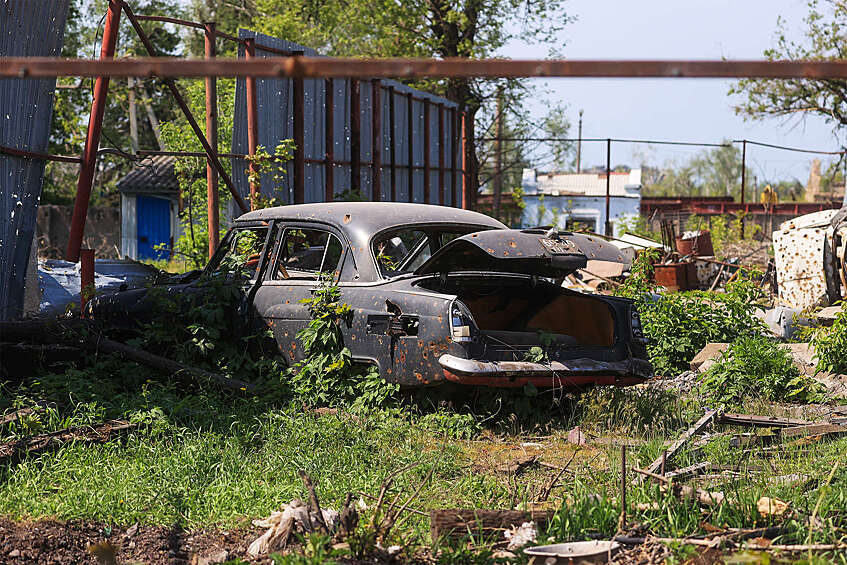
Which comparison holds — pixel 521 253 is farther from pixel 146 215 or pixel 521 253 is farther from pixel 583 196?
pixel 583 196

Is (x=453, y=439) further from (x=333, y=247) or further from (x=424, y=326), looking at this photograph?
(x=333, y=247)

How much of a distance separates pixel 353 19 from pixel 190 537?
2455 centimetres

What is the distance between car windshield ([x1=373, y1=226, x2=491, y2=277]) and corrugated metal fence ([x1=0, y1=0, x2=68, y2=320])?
338 centimetres

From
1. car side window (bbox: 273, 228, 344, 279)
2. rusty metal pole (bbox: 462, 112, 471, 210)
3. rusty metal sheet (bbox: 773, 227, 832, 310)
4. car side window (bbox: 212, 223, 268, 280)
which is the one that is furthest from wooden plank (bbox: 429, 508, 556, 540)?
rusty metal pole (bbox: 462, 112, 471, 210)

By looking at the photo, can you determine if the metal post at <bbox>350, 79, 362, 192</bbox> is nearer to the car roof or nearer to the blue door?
the car roof

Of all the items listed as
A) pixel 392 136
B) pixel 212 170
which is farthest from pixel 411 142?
pixel 212 170

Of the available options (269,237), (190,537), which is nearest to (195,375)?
(269,237)

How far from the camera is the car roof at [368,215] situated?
704 centimetres

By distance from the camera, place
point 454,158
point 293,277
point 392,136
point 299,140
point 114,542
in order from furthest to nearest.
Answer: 1. point 454,158
2. point 392,136
3. point 299,140
4. point 293,277
5. point 114,542

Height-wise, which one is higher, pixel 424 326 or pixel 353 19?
pixel 353 19

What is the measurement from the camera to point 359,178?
50.1ft

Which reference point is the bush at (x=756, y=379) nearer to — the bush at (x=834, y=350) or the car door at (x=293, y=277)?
the bush at (x=834, y=350)

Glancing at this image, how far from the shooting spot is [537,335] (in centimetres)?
710

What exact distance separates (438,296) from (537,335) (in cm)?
127
